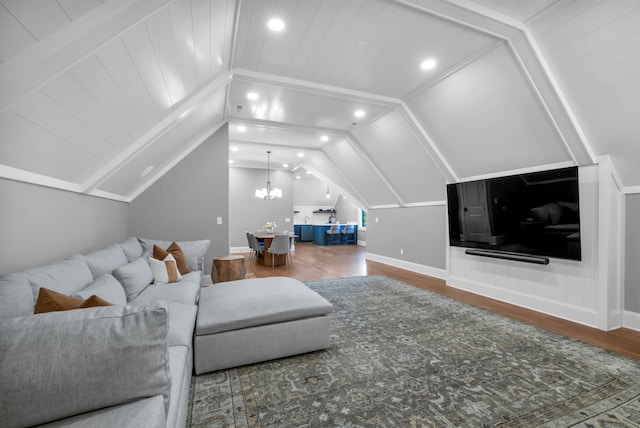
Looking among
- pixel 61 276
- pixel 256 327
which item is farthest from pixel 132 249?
pixel 256 327

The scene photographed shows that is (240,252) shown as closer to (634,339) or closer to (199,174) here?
(199,174)

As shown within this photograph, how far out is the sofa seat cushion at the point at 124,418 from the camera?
94 cm

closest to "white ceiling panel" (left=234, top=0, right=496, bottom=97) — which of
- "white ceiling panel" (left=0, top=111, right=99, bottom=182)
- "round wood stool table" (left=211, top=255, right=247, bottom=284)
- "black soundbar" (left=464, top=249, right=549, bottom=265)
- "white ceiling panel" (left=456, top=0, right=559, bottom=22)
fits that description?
"white ceiling panel" (left=456, top=0, right=559, bottom=22)

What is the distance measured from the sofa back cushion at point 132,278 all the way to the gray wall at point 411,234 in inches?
189

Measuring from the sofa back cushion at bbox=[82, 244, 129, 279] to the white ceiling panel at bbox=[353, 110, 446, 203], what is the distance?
4.17 meters

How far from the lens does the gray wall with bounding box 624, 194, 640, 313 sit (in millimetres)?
3082

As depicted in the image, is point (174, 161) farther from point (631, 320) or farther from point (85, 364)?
point (631, 320)

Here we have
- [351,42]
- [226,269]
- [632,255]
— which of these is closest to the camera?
[351,42]

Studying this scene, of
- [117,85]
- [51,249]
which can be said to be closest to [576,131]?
[117,85]

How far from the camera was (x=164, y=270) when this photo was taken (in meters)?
3.22

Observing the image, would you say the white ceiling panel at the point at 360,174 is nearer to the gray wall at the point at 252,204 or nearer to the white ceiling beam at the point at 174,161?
the white ceiling beam at the point at 174,161

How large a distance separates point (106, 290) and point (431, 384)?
240cm

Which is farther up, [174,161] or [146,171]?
[174,161]

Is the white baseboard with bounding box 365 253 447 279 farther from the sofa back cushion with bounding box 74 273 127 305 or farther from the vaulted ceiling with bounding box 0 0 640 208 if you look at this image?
the sofa back cushion with bounding box 74 273 127 305
